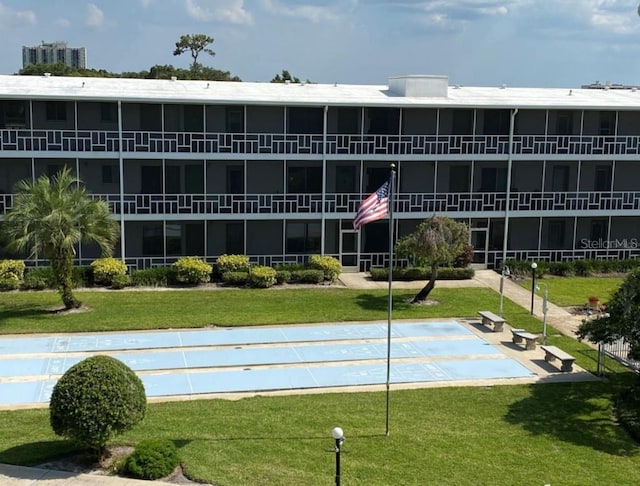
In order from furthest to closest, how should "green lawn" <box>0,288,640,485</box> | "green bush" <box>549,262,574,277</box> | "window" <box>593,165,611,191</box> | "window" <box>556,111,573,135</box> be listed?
"window" <box>593,165,611,191</box> → "window" <box>556,111,573,135</box> → "green bush" <box>549,262,574,277</box> → "green lawn" <box>0,288,640,485</box>

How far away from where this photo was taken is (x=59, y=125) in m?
33.7

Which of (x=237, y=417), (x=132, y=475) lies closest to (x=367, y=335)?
(x=237, y=417)

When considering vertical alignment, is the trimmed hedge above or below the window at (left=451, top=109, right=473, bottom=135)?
below

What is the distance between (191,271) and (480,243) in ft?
48.1

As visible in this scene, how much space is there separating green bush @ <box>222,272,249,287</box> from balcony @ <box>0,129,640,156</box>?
231 inches

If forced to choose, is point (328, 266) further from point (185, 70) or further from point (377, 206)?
point (185, 70)

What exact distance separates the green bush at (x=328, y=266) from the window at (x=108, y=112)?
11258 millimetres

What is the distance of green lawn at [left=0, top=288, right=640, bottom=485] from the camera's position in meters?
14.6

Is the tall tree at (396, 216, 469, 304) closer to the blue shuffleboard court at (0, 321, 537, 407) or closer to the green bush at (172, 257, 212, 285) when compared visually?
the blue shuffleboard court at (0, 321, 537, 407)

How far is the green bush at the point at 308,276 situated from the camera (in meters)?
33.0

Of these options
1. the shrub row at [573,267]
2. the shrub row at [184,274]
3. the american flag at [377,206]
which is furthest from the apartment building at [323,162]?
the american flag at [377,206]

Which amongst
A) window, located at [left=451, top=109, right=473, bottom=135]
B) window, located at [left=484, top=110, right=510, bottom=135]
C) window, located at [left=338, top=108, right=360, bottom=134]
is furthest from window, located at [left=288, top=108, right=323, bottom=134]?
window, located at [left=484, top=110, right=510, bottom=135]

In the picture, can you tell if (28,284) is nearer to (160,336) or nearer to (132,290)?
(132,290)

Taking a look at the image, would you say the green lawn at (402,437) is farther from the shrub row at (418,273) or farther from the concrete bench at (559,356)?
the shrub row at (418,273)
